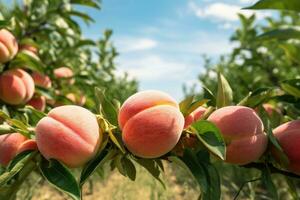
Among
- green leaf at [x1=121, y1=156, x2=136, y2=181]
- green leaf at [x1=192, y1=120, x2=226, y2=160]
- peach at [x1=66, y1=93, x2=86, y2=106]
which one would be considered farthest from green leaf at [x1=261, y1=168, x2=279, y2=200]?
peach at [x1=66, y1=93, x2=86, y2=106]

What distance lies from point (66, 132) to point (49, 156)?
0.05 metres

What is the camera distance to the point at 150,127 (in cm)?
74

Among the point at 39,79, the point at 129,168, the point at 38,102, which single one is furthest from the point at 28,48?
the point at 129,168

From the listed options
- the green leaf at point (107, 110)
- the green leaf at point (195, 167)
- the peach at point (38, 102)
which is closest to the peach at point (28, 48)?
the peach at point (38, 102)

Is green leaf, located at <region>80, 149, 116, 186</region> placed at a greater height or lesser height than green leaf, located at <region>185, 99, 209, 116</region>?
lesser

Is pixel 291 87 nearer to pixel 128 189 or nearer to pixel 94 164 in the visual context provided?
pixel 94 164

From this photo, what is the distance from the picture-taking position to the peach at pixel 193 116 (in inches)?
33.2

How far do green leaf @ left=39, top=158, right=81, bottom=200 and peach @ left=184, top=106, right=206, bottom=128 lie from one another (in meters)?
0.25

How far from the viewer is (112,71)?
407 cm

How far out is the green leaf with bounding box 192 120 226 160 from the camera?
0.69 metres

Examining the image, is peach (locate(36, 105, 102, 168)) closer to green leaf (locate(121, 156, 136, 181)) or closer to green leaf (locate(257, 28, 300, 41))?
green leaf (locate(121, 156, 136, 181))

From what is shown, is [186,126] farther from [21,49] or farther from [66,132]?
[21,49]

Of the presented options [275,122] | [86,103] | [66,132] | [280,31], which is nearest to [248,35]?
[86,103]

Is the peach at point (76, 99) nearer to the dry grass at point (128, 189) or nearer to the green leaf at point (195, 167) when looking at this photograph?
the dry grass at point (128, 189)
